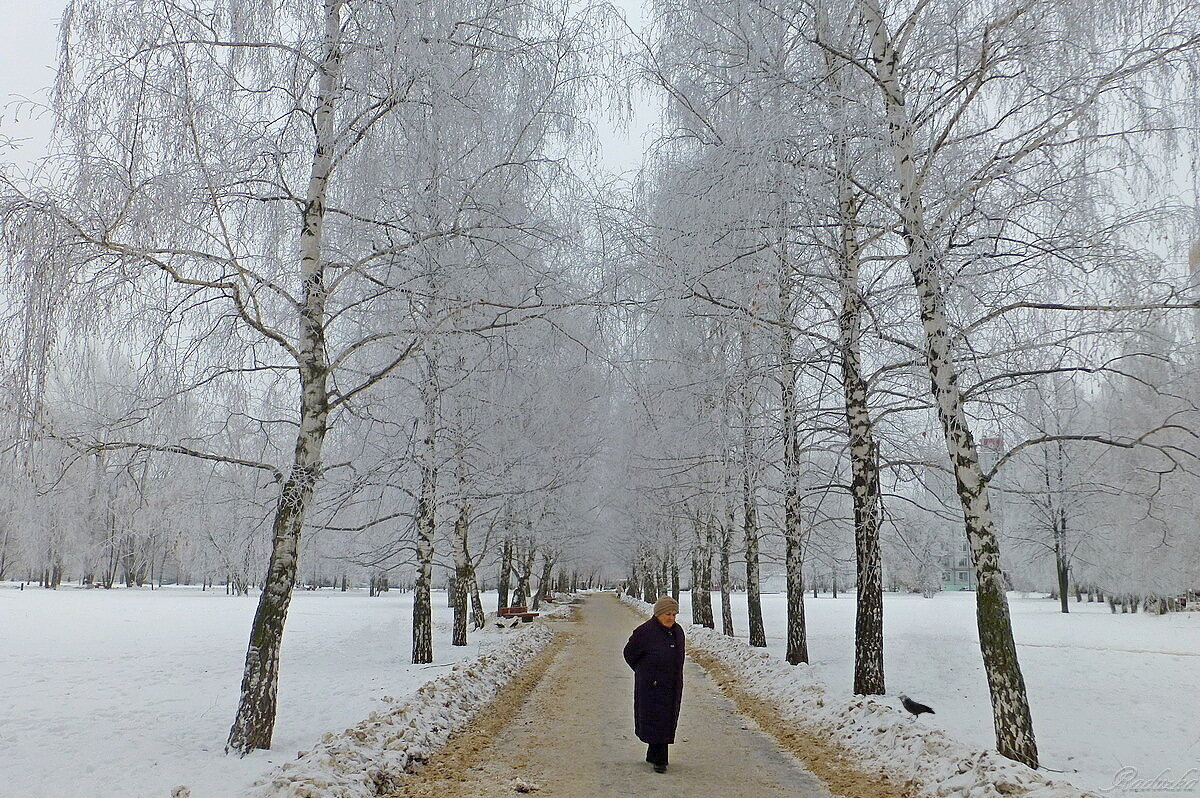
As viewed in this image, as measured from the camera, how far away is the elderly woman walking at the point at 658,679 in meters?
6.34

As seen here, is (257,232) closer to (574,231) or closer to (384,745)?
(574,231)

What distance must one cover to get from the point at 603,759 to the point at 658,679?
0.89 metres

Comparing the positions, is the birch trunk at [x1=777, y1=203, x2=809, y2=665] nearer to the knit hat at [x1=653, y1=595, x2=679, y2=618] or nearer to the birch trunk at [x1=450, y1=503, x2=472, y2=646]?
the knit hat at [x1=653, y1=595, x2=679, y2=618]

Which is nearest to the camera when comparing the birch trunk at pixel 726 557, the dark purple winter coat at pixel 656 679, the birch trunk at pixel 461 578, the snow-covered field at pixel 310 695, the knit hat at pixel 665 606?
the snow-covered field at pixel 310 695

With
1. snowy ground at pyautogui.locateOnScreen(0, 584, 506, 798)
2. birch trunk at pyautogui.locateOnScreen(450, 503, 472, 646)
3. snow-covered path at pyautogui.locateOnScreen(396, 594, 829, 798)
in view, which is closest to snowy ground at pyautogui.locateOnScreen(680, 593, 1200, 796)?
snow-covered path at pyautogui.locateOnScreen(396, 594, 829, 798)

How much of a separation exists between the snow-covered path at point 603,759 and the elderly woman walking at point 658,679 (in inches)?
10.0

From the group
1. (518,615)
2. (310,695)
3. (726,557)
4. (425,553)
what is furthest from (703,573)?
(310,695)

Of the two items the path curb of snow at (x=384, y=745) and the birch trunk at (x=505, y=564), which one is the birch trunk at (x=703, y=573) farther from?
the path curb of snow at (x=384, y=745)

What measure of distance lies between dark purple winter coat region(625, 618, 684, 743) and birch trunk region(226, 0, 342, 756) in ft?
10.4

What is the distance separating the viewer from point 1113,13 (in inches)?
226

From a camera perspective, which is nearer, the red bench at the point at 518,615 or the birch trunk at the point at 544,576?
the red bench at the point at 518,615

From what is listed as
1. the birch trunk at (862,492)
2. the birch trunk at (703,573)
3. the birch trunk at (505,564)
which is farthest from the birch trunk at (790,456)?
the birch trunk at (505,564)

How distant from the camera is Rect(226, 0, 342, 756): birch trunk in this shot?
6.50 meters

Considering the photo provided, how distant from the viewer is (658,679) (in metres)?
6.55
